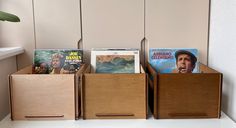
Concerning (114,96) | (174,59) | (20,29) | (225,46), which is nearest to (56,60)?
(20,29)

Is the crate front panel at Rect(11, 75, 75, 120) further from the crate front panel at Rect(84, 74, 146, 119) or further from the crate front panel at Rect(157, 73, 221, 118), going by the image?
the crate front panel at Rect(157, 73, 221, 118)

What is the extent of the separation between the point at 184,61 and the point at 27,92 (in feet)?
2.85

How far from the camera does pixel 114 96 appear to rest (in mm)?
1143

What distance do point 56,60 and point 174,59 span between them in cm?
68

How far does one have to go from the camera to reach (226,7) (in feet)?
3.99

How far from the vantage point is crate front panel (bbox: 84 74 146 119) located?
1.13 m

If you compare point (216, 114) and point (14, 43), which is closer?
point (216, 114)

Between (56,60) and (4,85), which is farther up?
(56,60)

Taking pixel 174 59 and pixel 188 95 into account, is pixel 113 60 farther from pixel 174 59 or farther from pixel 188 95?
pixel 188 95

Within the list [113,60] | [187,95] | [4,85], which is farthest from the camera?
[113,60]

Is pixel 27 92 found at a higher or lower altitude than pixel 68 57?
lower

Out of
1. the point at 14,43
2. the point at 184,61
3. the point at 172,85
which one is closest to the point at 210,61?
the point at 184,61

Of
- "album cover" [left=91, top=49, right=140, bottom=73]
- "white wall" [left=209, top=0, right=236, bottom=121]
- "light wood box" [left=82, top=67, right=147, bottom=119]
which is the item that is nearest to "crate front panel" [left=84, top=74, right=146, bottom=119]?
"light wood box" [left=82, top=67, right=147, bottom=119]

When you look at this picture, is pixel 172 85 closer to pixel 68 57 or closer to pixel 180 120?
pixel 180 120
